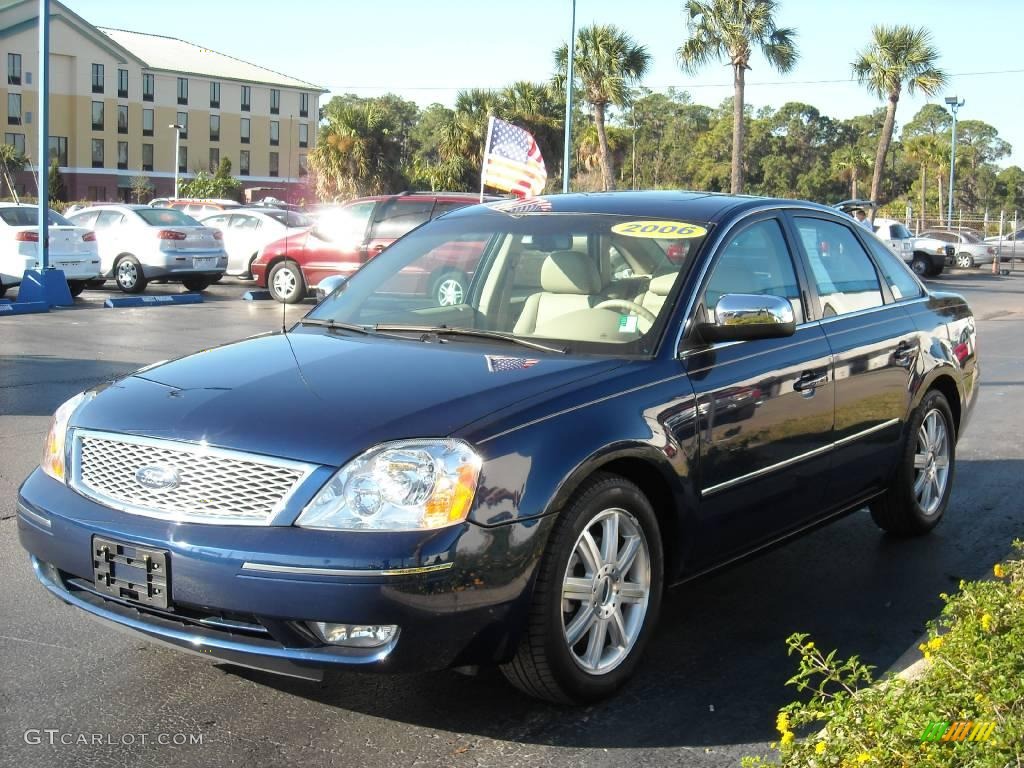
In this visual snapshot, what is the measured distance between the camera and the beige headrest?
15.9 ft

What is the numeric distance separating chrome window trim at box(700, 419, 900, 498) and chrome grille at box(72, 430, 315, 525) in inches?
59.6

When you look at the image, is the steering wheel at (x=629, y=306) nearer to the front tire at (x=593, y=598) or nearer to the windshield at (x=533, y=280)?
the windshield at (x=533, y=280)

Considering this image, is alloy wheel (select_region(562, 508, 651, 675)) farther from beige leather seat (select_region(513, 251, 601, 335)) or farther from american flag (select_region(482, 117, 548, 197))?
american flag (select_region(482, 117, 548, 197))

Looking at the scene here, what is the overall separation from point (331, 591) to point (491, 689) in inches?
35.4

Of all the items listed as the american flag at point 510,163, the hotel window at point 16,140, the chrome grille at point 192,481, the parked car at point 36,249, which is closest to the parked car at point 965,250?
the american flag at point 510,163

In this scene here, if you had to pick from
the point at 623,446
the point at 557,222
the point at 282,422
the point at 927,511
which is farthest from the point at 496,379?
the point at 927,511

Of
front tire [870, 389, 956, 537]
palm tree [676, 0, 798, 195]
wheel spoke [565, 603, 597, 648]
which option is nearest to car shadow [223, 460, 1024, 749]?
front tire [870, 389, 956, 537]

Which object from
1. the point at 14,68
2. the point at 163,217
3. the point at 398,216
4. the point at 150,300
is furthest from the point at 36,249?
the point at 14,68

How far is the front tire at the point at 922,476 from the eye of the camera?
5.75 m

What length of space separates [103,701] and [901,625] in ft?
9.48

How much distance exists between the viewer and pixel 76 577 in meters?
3.77

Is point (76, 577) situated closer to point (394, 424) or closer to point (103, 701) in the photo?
point (103, 701)

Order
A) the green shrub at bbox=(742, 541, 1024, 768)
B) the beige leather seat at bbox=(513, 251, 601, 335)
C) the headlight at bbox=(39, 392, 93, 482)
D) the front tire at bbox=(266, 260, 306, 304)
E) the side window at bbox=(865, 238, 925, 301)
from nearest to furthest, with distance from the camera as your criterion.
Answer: the green shrub at bbox=(742, 541, 1024, 768) < the headlight at bbox=(39, 392, 93, 482) < the beige leather seat at bbox=(513, 251, 601, 335) < the side window at bbox=(865, 238, 925, 301) < the front tire at bbox=(266, 260, 306, 304)

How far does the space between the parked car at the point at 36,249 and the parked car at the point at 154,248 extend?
0.98 metres
